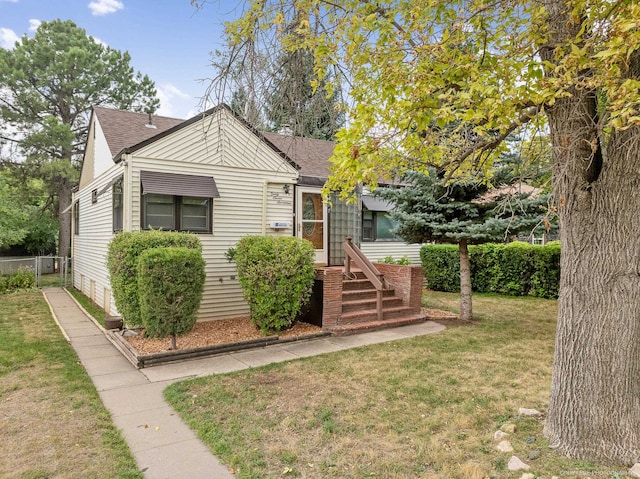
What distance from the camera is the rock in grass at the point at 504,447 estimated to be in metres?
3.26

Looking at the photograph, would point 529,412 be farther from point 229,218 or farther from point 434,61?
point 229,218

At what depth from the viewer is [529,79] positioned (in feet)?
10.9

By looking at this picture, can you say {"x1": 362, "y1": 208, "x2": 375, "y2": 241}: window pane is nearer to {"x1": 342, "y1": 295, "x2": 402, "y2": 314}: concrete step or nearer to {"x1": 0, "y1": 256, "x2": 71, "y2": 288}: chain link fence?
{"x1": 342, "y1": 295, "x2": 402, "y2": 314}: concrete step

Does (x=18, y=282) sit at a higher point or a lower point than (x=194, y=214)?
lower

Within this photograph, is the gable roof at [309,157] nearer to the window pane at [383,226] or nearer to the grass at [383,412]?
the window pane at [383,226]

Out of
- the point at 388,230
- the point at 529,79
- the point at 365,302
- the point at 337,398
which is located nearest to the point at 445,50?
the point at 529,79

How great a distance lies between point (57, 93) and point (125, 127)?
11.3 m

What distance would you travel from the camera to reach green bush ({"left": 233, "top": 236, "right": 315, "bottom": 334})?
700 centimetres

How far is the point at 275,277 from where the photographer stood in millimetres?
6973

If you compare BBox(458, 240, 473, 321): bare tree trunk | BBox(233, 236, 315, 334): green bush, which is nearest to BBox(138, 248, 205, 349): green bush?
BBox(233, 236, 315, 334): green bush

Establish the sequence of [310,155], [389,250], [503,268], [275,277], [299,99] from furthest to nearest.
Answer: [389,250] → [310,155] → [503,268] → [275,277] → [299,99]

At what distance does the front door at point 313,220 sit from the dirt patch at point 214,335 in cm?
286

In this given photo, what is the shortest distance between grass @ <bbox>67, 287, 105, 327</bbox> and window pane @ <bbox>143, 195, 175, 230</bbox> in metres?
2.47

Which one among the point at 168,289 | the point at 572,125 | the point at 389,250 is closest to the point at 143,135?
the point at 168,289
